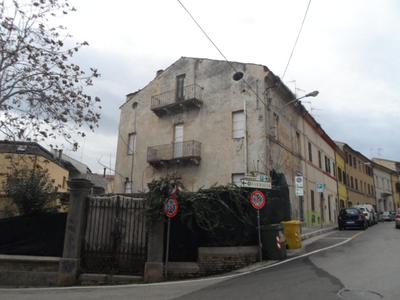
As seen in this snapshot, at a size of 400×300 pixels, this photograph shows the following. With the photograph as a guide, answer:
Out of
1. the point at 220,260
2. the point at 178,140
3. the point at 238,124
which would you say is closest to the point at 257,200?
the point at 220,260

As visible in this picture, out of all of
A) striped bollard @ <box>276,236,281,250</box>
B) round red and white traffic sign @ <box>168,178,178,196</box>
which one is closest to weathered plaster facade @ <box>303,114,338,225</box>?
striped bollard @ <box>276,236,281,250</box>

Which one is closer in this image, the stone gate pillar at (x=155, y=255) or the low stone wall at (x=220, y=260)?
the stone gate pillar at (x=155, y=255)

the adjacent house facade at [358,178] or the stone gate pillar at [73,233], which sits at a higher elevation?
the adjacent house facade at [358,178]

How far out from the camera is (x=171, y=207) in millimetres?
9227

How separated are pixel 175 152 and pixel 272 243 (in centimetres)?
1246

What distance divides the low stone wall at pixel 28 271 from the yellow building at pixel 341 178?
105 feet

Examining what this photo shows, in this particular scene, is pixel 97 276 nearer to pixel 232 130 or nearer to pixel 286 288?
pixel 286 288

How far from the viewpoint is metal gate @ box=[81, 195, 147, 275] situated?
376 inches

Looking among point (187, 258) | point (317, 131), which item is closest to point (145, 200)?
point (187, 258)

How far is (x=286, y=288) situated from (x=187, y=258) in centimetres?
356

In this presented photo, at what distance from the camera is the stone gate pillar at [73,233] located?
934 centimetres

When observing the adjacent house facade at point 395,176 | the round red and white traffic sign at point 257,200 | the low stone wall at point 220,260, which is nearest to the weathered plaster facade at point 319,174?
the round red and white traffic sign at point 257,200

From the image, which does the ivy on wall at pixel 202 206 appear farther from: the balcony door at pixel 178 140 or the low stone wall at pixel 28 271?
the balcony door at pixel 178 140

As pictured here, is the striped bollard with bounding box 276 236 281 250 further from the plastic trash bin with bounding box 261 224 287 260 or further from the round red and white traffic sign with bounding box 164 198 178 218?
the round red and white traffic sign with bounding box 164 198 178 218
